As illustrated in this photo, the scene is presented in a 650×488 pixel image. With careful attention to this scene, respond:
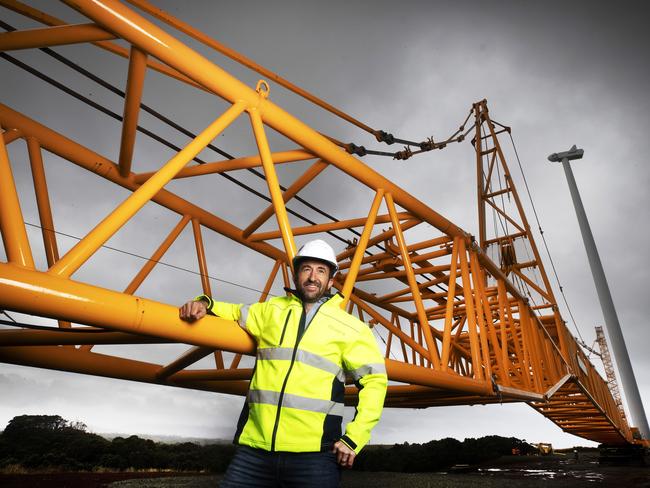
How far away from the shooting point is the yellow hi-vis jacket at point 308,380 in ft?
8.79

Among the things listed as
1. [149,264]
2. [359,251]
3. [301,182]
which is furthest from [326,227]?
[149,264]

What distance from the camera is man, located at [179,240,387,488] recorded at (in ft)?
8.67

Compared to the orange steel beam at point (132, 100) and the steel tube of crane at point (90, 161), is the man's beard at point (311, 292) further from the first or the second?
the steel tube of crane at point (90, 161)

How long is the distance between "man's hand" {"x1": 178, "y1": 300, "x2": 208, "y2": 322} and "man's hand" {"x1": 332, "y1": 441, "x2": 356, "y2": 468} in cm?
128

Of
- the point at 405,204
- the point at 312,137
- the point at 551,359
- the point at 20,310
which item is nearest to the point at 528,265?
the point at 551,359

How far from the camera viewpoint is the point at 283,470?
2633 mm

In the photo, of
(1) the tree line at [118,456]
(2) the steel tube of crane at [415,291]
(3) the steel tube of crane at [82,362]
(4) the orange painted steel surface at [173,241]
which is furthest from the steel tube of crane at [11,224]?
(1) the tree line at [118,456]

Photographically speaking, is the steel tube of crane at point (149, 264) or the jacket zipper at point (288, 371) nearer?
the jacket zipper at point (288, 371)

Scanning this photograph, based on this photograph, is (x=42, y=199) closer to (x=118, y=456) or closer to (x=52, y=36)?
(x=52, y=36)

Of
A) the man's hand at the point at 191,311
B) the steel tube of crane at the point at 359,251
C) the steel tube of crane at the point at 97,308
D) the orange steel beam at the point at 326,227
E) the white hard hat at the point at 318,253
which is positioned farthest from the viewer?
the orange steel beam at the point at 326,227

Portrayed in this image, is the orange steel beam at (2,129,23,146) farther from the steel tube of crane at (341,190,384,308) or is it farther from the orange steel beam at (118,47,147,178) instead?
the steel tube of crane at (341,190,384,308)

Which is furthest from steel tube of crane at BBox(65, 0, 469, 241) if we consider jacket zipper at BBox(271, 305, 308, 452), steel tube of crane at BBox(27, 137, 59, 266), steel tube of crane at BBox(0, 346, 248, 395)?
steel tube of crane at BBox(0, 346, 248, 395)

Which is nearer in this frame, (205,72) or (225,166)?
(205,72)

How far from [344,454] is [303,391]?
0.46m
